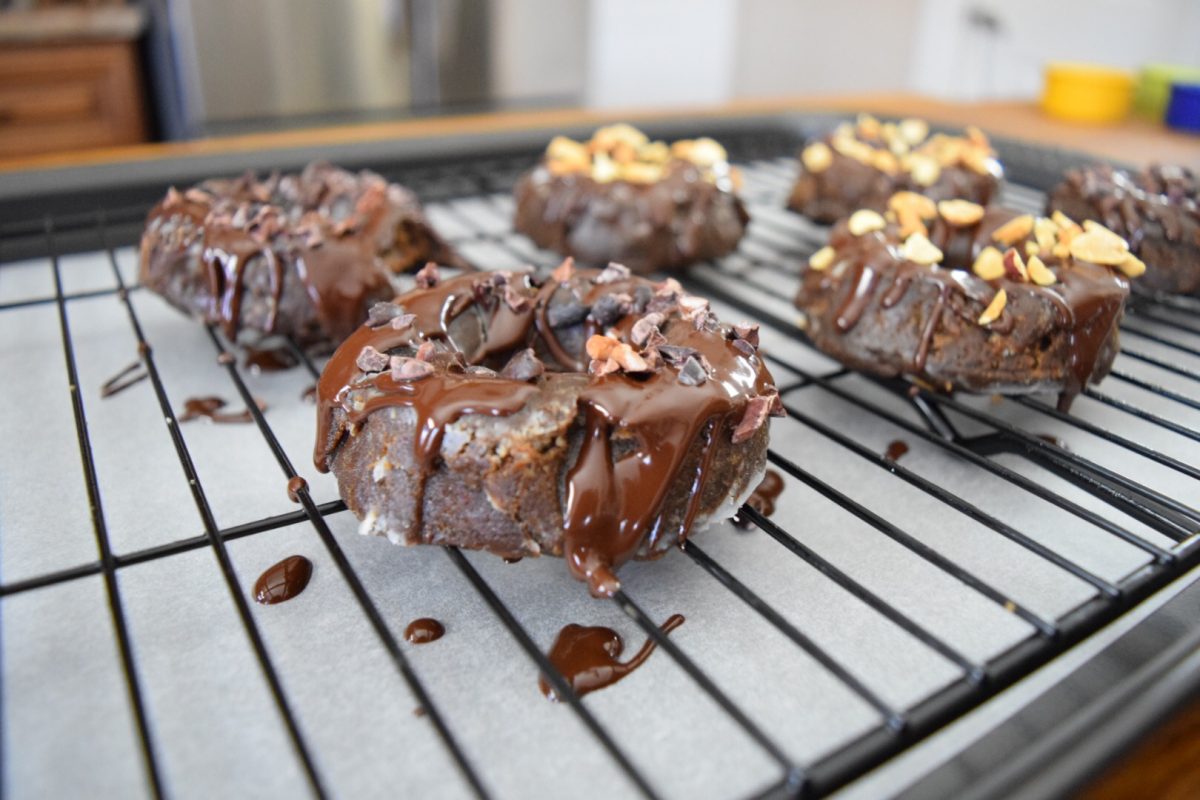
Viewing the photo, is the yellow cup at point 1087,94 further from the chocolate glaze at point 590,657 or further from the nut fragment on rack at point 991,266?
the chocolate glaze at point 590,657

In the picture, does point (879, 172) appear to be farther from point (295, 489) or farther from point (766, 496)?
point (295, 489)

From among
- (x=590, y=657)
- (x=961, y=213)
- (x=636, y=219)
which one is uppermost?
(x=961, y=213)

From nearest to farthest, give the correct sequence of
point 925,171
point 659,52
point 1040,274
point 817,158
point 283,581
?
point 283,581 → point 1040,274 → point 925,171 → point 817,158 → point 659,52

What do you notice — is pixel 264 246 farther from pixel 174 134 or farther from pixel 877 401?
pixel 174 134

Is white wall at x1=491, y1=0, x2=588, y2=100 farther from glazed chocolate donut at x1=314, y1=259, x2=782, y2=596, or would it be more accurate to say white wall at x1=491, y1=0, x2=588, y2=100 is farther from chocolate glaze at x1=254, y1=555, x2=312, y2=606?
chocolate glaze at x1=254, y1=555, x2=312, y2=606

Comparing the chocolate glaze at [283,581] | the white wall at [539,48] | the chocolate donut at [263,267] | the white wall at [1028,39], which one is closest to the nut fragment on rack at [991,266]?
the chocolate donut at [263,267]

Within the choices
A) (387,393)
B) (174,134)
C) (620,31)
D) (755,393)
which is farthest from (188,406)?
(620,31)

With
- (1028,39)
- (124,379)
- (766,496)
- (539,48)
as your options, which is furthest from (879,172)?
(1028,39)
